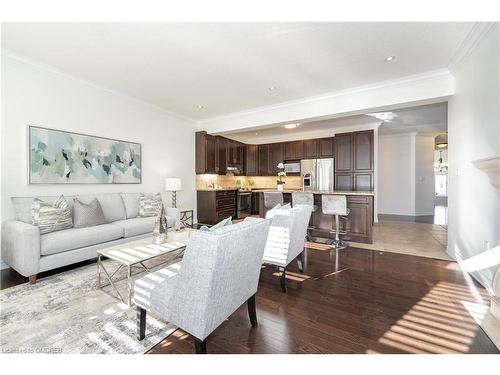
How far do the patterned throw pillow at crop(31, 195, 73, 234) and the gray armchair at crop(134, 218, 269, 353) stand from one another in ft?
6.73

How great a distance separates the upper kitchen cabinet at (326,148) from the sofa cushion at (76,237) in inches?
222

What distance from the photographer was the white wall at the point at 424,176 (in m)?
7.25

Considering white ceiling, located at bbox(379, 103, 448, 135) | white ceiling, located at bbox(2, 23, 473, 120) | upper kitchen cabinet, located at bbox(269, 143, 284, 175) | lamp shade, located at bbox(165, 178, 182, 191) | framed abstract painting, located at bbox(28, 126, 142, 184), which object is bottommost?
lamp shade, located at bbox(165, 178, 182, 191)

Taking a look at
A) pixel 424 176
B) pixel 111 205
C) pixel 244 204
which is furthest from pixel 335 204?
pixel 424 176

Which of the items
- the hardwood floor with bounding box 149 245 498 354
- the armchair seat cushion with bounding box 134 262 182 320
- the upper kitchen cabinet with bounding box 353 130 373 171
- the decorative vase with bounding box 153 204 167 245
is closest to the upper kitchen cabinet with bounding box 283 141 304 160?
the upper kitchen cabinet with bounding box 353 130 373 171

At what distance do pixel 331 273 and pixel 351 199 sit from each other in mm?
1786

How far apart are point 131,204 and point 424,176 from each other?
900 cm

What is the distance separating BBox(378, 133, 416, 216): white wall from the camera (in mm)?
7168

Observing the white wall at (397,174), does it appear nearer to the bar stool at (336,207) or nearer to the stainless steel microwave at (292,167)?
the stainless steel microwave at (292,167)

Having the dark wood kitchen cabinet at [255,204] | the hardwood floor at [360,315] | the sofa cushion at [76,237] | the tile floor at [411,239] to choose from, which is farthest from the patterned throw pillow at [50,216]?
the dark wood kitchen cabinet at [255,204]

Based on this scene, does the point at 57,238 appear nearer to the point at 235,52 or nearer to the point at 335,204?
the point at 235,52

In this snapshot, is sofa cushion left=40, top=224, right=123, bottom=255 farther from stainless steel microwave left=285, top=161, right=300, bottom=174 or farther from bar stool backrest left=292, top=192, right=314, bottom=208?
stainless steel microwave left=285, top=161, right=300, bottom=174

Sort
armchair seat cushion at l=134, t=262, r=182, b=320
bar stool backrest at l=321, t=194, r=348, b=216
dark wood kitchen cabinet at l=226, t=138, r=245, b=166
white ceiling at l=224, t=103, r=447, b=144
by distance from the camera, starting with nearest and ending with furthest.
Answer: armchair seat cushion at l=134, t=262, r=182, b=320
bar stool backrest at l=321, t=194, r=348, b=216
white ceiling at l=224, t=103, r=447, b=144
dark wood kitchen cabinet at l=226, t=138, r=245, b=166
